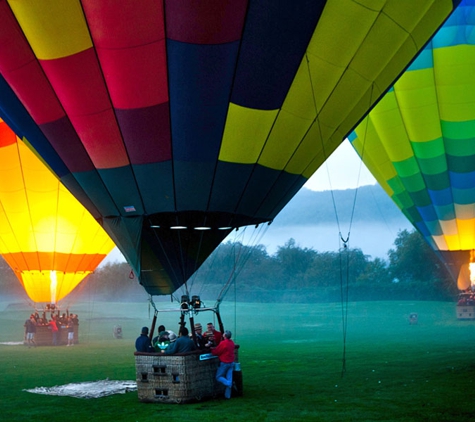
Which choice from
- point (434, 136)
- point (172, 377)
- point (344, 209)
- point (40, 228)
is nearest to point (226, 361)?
point (172, 377)

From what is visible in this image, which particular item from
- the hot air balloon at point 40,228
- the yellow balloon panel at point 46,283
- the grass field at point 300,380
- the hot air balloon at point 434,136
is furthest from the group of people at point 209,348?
the yellow balloon panel at point 46,283

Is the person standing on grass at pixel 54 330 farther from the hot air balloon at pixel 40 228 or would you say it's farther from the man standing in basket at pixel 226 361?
the man standing in basket at pixel 226 361

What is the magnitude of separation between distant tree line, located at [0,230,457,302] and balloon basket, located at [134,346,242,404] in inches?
1142

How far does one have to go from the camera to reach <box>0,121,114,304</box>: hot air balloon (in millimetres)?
14688

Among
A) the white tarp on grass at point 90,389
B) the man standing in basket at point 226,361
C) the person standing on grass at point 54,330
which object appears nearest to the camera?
the man standing in basket at point 226,361

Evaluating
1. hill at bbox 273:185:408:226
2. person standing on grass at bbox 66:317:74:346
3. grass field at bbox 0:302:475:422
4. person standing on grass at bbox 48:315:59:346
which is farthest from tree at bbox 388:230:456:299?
hill at bbox 273:185:408:226

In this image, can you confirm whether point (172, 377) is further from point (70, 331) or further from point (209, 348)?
point (70, 331)

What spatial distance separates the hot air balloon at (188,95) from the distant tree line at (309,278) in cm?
2862

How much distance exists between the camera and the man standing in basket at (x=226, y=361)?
24.2 feet

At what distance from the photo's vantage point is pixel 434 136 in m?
14.5

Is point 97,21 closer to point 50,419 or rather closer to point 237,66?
point 237,66

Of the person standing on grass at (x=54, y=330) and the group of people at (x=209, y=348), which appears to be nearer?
the group of people at (x=209, y=348)

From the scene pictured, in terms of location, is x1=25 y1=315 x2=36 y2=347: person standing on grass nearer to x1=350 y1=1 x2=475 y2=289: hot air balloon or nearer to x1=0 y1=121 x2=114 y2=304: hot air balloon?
x1=0 y1=121 x2=114 y2=304: hot air balloon

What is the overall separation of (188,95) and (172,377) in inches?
109
